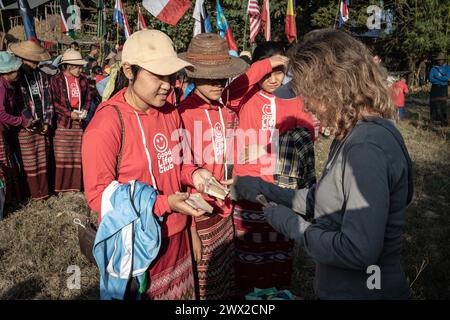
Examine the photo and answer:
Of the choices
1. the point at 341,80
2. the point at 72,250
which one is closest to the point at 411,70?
the point at 72,250

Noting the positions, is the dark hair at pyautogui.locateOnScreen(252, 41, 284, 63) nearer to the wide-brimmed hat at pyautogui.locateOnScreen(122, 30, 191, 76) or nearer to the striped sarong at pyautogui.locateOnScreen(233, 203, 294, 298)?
the striped sarong at pyautogui.locateOnScreen(233, 203, 294, 298)

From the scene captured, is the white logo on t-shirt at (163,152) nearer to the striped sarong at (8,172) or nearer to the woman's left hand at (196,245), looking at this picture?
the woman's left hand at (196,245)

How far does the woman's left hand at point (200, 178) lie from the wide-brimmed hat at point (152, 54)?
0.66 m

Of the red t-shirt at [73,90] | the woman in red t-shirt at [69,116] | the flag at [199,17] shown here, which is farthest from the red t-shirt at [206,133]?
the flag at [199,17]

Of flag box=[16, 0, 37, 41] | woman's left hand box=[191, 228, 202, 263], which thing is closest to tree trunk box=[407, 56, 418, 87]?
flag box=[16, 0, 37, 41]

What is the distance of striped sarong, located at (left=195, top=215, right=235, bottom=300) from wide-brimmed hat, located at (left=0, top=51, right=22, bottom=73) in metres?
3.77

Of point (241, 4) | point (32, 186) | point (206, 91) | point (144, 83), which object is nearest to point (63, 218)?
point (32, 186)

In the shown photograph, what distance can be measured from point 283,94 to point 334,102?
185cm

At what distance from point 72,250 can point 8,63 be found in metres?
2.57

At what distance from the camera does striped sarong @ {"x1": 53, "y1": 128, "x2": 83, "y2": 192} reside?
6086mm

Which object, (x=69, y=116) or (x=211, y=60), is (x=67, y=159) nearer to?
(x=69, y=116)

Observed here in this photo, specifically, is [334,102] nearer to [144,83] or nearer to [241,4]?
[144,83]
